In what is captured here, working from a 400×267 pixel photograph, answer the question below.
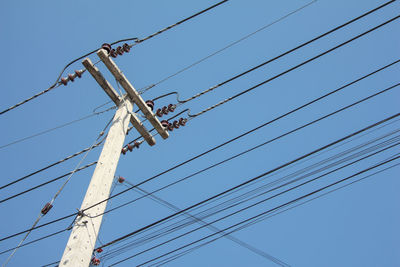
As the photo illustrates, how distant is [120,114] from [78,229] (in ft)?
→ 8.24

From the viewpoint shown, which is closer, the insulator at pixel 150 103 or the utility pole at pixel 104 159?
the utility pole at pixel 104 159

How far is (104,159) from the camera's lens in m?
6.64

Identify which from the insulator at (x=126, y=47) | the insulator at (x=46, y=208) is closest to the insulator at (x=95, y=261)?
the insulator at (x=46, y=208)

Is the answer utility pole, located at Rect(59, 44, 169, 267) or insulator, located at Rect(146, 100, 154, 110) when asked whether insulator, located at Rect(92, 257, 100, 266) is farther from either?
insulator, located at Rect(146, 100, 154, 110)

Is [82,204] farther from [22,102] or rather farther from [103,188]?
[22,102]

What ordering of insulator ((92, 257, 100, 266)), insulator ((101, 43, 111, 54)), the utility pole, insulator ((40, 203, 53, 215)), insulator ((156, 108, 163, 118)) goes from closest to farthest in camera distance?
the utility pole, insulator ((92, 257, 100, 266)), insulator ((40, 203, 53, 215)), insulator ((101, 43, 111, 54)), insulator ((156, 108, 163, 118))

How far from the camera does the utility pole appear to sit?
549 centimetres

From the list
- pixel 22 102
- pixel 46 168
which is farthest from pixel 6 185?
pixel 22 102

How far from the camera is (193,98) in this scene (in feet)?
27.3

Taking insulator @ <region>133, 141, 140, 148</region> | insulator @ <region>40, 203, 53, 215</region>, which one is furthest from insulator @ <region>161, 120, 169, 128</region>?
insulator @ <region>40, 203, 53, 215</region>

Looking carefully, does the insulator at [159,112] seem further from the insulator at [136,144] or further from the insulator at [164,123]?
the insulator at [136,144]

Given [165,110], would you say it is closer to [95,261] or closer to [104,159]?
[104,159]

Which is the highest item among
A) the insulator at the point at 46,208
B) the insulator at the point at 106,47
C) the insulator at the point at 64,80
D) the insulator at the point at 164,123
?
the insulator at the point at 106,47

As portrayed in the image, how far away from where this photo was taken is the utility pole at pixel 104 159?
18.0 feet
